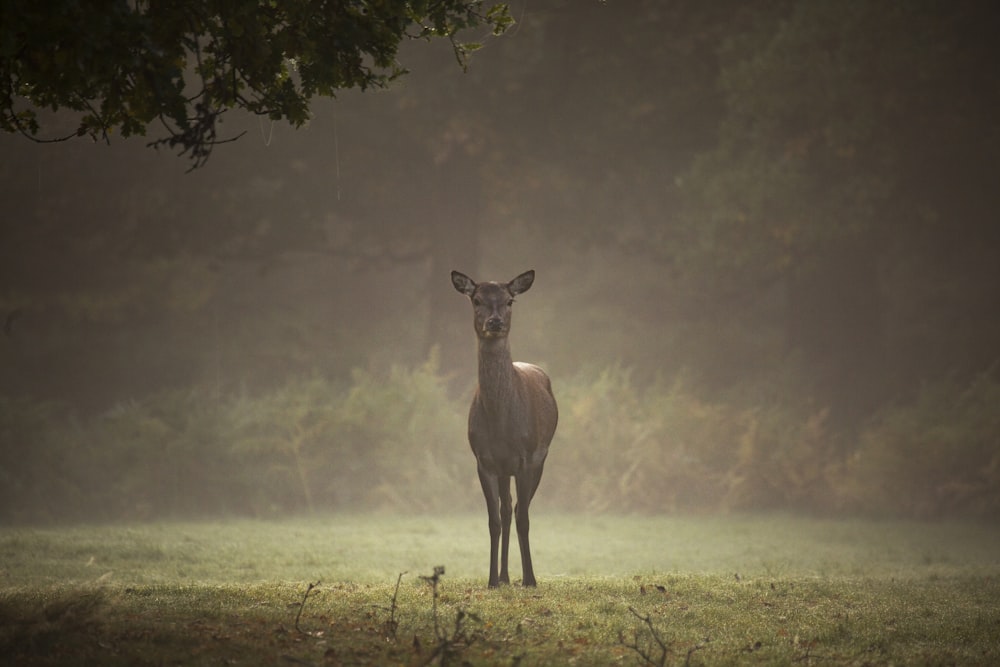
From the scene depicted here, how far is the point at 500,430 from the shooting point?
989 centimetres

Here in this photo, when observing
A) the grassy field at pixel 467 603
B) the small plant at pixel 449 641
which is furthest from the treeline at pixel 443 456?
the small plant at pixel 449 641

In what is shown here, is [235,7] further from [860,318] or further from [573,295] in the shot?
[573,295]

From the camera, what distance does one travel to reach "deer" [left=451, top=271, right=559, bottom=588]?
9883 mm

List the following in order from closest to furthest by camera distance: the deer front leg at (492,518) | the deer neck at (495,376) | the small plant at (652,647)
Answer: the small plant at (652,647) → the deer front leg at (492,518) → the deer neck at (495,376)

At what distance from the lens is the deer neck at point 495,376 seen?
9945 millimetres

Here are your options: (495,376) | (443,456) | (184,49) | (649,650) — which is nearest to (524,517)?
(495,376)

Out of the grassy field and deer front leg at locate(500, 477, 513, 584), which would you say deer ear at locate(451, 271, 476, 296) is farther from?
the grassy field

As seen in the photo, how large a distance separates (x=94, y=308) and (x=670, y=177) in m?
13.7

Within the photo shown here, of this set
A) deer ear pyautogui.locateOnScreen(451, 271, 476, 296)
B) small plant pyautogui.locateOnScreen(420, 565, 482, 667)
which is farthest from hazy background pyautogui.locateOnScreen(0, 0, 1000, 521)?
small plant pyautogui.locateOnScreen(420, 565, 482, 667)

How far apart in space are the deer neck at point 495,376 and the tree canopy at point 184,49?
284 centimetres

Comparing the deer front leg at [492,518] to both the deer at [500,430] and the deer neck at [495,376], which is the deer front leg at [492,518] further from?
the deer neck at [495,376]

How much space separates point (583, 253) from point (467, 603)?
689 inches

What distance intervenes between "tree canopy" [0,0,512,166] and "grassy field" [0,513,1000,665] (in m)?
3.46

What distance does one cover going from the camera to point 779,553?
1518 cm
